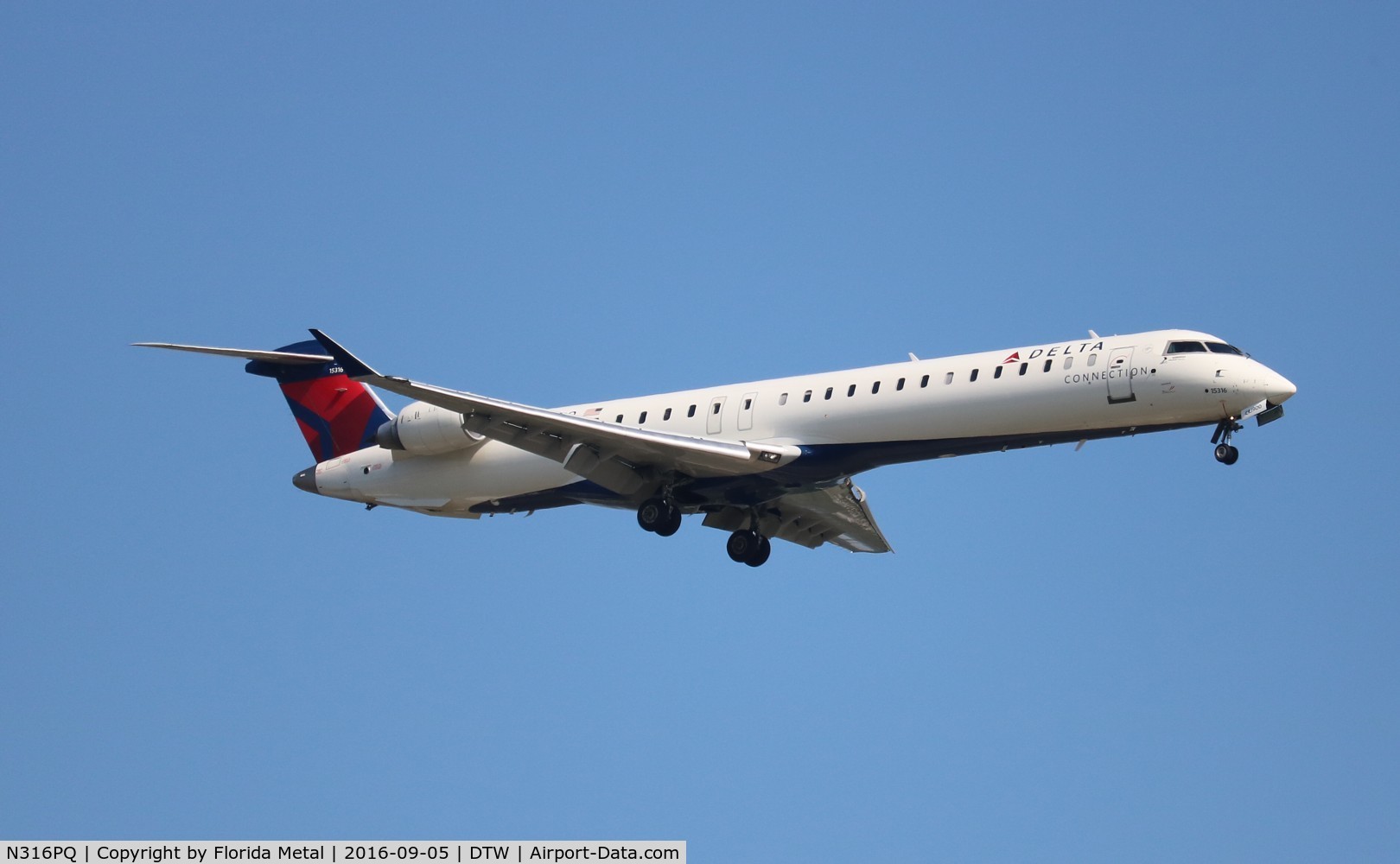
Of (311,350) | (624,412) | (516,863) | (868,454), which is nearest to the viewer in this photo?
(516,863)

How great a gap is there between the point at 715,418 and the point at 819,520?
408cm

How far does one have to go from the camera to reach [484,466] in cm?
2894

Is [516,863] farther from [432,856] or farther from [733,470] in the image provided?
[733,470]

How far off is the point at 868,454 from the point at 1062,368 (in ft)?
10.1

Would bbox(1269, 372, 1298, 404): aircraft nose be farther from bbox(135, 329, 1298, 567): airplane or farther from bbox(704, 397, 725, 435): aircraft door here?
bbox(704, 397, 725, 435): aircraft door

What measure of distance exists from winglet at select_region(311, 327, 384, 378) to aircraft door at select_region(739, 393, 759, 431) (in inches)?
227

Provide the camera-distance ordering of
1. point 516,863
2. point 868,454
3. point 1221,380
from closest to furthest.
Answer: point 516,863
point 1221,380
point 868,454

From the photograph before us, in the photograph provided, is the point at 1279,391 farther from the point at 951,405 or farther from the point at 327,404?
the point at 327,404

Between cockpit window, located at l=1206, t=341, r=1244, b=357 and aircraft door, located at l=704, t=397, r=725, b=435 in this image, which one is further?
aircraft door, located at l=704, t=397, r=725, b=435

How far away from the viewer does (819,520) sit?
30.7m

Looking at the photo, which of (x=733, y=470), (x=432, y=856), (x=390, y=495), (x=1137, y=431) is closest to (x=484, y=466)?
(x=390, y=495)

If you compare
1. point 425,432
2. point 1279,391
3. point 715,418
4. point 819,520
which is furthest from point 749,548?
point 1279,391

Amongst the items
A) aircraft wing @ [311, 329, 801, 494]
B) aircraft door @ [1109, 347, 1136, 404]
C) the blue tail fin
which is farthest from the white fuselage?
the blue tail fin

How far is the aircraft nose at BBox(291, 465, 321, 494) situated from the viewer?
100 ft
